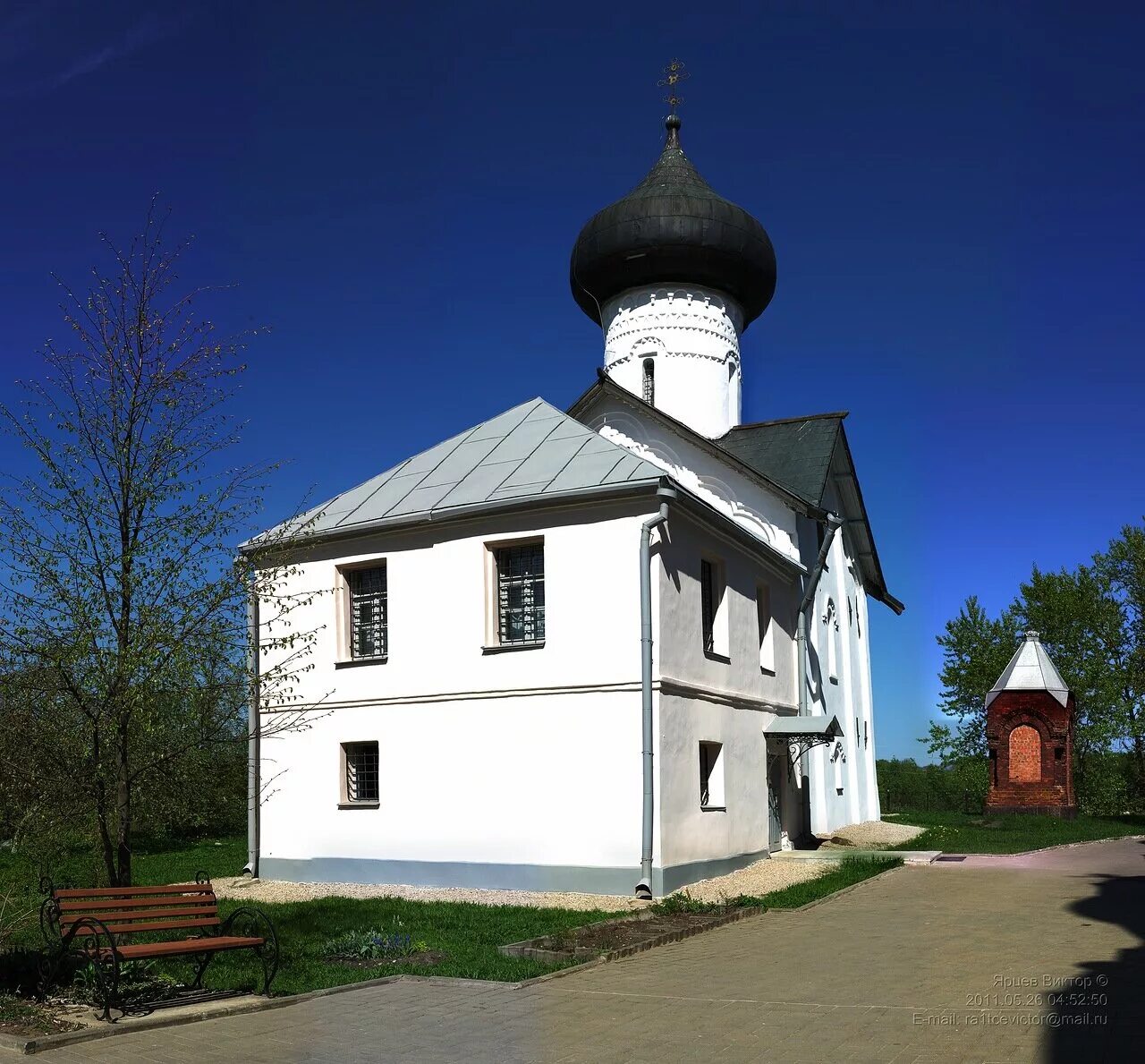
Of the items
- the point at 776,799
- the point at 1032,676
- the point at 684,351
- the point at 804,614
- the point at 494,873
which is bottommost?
the point at 494,873

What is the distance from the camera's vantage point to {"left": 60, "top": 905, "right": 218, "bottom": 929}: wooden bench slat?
25.2ft

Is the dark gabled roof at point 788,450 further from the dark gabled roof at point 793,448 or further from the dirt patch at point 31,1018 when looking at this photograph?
the dirt patch at point 31,1018

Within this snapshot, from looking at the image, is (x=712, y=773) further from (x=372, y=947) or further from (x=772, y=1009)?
(x=772, y=1009)

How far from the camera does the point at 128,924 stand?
7.75 metres

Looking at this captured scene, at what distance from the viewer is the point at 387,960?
927 centimetres

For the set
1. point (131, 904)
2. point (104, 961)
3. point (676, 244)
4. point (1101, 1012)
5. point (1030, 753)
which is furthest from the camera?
point (1030, 753)

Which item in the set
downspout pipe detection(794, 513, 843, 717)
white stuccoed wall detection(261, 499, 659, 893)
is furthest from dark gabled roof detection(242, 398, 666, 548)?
downspout pipe detection(794, 513, 843, 717)

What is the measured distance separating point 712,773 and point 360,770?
4.97 m

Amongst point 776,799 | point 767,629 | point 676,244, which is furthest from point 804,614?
point 676,244

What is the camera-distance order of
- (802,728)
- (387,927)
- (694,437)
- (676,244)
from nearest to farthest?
(387,927), (802,728), (694,437), (676,244)

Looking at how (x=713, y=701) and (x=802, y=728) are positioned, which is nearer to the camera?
A: (x=713, y=701)

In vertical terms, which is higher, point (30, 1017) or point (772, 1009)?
point (30, 1017)

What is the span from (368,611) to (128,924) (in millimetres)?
9289

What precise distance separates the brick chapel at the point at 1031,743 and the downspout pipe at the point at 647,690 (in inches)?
794
